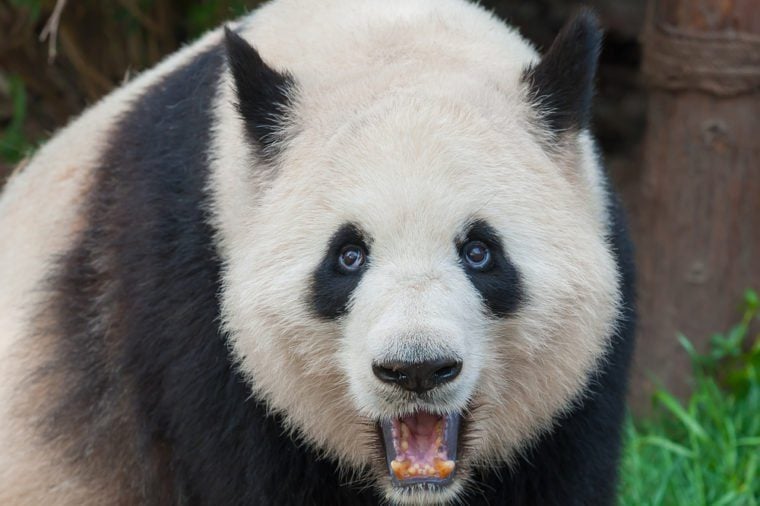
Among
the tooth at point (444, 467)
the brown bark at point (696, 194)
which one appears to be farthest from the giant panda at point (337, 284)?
the brown bark at point (696, 194)

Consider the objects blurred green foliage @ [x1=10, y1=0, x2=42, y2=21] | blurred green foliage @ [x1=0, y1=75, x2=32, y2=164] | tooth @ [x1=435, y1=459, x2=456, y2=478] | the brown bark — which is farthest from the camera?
blurred green foliage @ [x1=0, y1=75, x2=32, y2=164]

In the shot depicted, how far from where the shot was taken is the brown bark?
591 centimetres

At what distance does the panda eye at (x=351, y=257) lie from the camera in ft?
11.0

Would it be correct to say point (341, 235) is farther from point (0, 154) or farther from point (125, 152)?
point (0, 154)

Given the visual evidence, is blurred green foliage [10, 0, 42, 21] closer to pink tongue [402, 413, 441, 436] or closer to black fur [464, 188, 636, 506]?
black fur [464, 188, 636, 506]

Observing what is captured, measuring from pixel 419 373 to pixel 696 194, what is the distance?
344 centimetres

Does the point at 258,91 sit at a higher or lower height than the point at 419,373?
higher

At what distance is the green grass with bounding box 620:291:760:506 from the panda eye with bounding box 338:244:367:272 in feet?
6.72

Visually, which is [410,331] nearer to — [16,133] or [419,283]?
[419,283]

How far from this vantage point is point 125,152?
4188mm

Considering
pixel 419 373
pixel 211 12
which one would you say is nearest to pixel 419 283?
pixel 419 373

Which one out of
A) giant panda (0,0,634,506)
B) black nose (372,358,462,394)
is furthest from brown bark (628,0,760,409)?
black nose (372,358,462,394)

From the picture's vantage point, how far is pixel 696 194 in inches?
241

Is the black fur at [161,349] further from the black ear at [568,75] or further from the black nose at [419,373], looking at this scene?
the black ear at [568,75]
